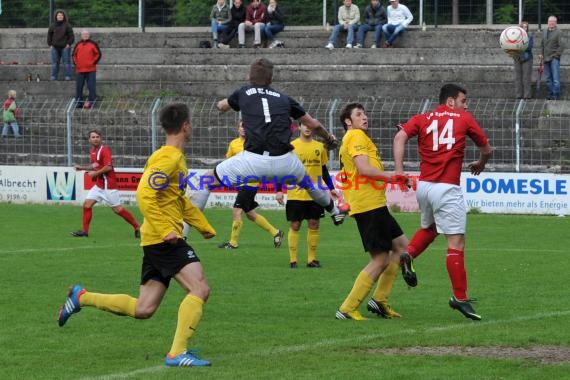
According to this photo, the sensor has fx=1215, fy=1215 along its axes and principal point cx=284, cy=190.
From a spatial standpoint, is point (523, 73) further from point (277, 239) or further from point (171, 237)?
point (171, 237)

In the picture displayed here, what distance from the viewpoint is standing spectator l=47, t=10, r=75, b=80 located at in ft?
106

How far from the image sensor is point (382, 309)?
36.9 feet

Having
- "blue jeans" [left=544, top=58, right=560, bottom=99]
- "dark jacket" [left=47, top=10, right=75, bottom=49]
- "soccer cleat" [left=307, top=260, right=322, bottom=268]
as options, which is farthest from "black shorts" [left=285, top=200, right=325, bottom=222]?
"dark jacket" [left=47, top=10, right=75, bottom=49]

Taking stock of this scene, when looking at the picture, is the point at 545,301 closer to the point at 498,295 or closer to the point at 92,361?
the point at 498,295

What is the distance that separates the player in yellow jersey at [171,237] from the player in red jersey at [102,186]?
438 inches

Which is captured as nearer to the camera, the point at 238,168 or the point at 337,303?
the point at 238,168

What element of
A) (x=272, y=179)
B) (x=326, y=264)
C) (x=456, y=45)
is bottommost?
(x=326, y=264)

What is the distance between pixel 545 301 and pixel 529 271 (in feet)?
9.67

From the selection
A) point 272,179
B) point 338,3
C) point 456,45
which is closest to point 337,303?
point 272,179

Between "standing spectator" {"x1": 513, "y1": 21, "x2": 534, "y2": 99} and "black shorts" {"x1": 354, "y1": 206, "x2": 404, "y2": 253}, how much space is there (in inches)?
686

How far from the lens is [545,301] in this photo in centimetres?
1223

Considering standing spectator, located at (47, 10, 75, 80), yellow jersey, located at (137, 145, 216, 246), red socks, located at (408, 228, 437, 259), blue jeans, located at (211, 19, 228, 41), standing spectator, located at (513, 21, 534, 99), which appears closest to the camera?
yellow jersey, located at (137, 145, 216, 246)

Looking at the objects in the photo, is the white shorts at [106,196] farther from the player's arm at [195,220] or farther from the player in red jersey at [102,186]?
the player's arm at [195,220]

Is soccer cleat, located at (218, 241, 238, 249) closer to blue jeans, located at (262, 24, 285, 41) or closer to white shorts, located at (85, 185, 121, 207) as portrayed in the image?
white shorts, located at (85, 185, 121, 207)
